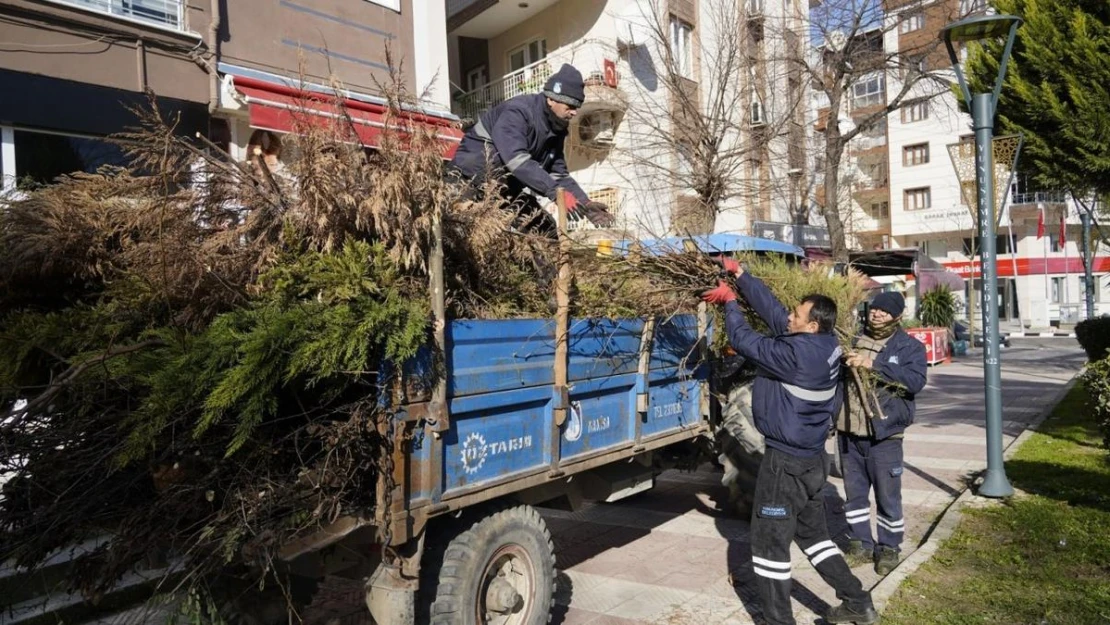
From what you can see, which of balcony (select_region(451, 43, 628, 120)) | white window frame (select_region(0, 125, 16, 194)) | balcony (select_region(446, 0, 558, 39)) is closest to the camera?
white window frame (select_region(0, 125, 16, 194))

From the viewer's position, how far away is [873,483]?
A: 542 centimetres

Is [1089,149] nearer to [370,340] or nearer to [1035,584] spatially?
[1035,584]

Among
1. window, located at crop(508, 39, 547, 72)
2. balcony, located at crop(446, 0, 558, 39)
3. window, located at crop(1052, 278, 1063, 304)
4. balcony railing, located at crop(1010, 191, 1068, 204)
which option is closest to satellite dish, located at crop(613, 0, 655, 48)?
balcony, located at crop(446, 0, 558, 39)

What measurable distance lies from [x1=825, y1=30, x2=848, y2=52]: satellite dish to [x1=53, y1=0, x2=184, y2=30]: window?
1194 centimetres

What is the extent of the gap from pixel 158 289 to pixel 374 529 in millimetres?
1434

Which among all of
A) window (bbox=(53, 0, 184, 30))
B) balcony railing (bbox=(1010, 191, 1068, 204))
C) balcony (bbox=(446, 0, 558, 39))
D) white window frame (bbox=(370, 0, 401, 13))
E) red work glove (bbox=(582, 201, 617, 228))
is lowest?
red work glove (bbox=(582, 201, 617, 228))

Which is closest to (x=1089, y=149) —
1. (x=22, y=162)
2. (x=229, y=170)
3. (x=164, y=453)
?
(x=229, y=170)

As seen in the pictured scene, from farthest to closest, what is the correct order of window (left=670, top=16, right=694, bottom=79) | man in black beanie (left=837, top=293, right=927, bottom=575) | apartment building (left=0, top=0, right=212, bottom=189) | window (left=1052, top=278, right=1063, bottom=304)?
window (left=1052, top=278, right=1063, bottom=304) < window (left=670, top=16, right=694, bottom=79) < apartment building (left=0, top=0, right=212, bottom=189) < man in black beanie (left=837, top=293, right=927, bottom=575)

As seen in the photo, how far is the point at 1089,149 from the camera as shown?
8430mm

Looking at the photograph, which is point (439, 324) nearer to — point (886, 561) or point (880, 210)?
point (886, 561)

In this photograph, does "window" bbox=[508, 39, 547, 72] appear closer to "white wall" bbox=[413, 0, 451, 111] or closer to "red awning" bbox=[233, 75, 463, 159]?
"white wall" bbox=[413, 0, 451, 111]

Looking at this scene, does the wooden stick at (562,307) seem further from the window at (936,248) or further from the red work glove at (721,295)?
the window at (936,248)

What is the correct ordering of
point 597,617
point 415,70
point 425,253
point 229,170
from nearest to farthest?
point 425,253 < point 229,170 < point 597,617 < point 415,70

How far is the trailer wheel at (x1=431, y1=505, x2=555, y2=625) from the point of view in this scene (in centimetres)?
340
